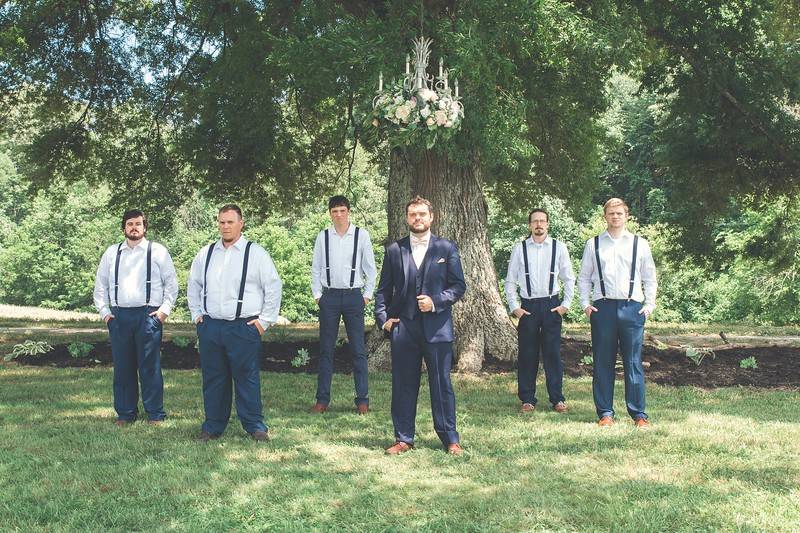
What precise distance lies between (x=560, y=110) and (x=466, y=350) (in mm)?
6314

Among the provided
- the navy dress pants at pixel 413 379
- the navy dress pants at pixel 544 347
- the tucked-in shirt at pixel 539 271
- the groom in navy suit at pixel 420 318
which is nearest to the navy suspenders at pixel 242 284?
the groom in navy suit at pixel 420 318

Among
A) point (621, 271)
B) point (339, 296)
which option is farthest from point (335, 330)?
point (621, 271)

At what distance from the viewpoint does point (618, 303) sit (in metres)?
7.75

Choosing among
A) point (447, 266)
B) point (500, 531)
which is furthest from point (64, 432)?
point (500, 531)

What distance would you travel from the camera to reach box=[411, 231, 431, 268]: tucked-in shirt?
683cm

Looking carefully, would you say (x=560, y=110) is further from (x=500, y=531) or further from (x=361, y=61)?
(x=500, y=531)

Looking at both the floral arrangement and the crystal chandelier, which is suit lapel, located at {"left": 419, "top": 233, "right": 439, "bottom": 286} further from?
the crystal chandelier

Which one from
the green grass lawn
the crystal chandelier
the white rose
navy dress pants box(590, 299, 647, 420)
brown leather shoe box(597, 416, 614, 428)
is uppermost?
the crystal chandelier

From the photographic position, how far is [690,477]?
19.1 feet

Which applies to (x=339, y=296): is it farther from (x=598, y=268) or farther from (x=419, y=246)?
(x=598, y=268)

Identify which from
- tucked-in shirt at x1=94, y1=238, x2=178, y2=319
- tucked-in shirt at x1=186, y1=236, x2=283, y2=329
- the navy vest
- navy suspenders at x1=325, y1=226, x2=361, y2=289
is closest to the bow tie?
the navy vest

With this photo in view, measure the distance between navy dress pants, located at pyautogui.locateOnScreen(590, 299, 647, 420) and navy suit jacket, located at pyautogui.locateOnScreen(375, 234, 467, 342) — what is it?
68.1 inches

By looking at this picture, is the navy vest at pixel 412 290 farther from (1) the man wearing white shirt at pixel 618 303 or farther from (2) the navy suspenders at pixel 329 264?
(2) the navy suspenders at pixel 329 264

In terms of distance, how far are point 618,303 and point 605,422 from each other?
1121 millimetres
